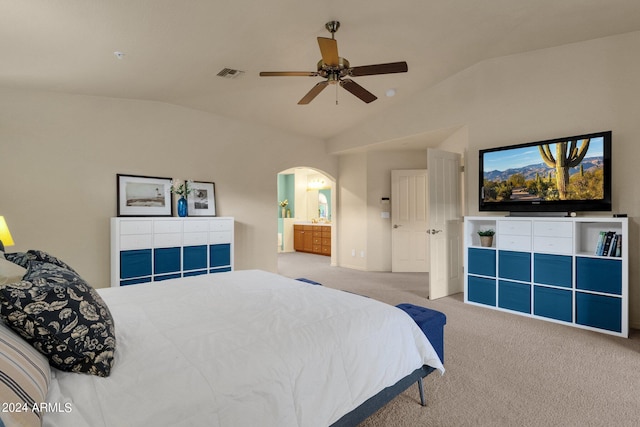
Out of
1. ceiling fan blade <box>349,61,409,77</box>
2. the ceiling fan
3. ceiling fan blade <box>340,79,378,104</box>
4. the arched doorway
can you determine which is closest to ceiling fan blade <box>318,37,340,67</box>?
the ceiling fan

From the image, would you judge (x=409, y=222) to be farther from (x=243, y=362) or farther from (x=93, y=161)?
(x=243, y=362)

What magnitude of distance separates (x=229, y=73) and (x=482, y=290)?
4054mm

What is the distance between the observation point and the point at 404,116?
5.30 meters

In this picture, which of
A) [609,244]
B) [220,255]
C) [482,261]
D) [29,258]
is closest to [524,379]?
[609,244]

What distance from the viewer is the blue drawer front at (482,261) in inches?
157

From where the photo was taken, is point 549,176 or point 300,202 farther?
point 300,202

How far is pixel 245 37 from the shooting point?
121 inches

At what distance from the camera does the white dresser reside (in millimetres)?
3871

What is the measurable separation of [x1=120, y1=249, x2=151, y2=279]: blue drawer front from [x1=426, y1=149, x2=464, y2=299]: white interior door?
3.66 m

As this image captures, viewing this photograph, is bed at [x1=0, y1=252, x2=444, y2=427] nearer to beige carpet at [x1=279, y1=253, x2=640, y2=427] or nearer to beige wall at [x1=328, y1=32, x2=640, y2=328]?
beige carpet at [x1=279, y1=253, x2=640, y2=427]

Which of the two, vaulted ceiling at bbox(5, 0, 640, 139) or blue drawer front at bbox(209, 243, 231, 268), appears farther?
blue drawer front at bbox(209, 243, 231, 268)

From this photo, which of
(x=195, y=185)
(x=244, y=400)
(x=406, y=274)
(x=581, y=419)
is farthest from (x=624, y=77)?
(x=195, y=185)

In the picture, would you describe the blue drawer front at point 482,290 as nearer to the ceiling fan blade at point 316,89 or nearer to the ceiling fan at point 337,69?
the ceiling fan at point 337,69

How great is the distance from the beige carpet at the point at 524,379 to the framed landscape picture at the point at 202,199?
365cm
